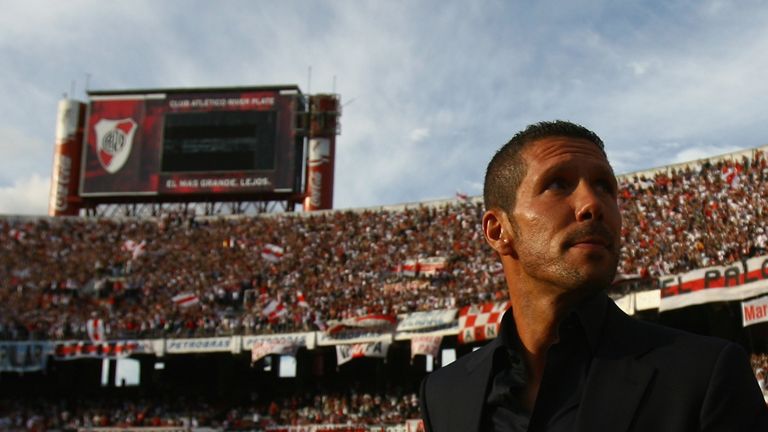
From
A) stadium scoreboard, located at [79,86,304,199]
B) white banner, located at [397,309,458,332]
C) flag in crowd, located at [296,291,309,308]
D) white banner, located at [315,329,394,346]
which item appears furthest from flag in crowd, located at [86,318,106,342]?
white banner, located at [397,309,458,332]

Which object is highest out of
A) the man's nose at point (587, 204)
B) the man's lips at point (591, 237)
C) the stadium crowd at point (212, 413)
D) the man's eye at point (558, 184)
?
the man's eye at point (558, 184)

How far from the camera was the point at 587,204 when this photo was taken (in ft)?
6.86

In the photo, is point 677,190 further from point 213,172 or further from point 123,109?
point 123,109

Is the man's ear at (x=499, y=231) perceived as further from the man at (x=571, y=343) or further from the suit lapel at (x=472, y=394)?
the suit lapel at (x=472, y=394)

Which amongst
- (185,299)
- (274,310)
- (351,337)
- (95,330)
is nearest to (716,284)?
(351,337)

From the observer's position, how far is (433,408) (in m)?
2.49

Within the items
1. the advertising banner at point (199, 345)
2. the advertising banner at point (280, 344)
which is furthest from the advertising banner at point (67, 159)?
the advertising banner at point (280, 344)

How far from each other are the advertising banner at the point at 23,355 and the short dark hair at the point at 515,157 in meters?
36.9

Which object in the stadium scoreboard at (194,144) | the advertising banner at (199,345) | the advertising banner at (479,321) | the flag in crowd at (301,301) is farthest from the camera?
the stadium scoreboard at (194,144)

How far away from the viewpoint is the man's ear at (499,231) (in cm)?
231

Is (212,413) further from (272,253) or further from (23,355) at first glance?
(23,355)

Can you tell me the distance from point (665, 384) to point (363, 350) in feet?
98.7

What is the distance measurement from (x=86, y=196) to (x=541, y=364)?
161 ft

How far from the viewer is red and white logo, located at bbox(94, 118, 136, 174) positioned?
47844mm
